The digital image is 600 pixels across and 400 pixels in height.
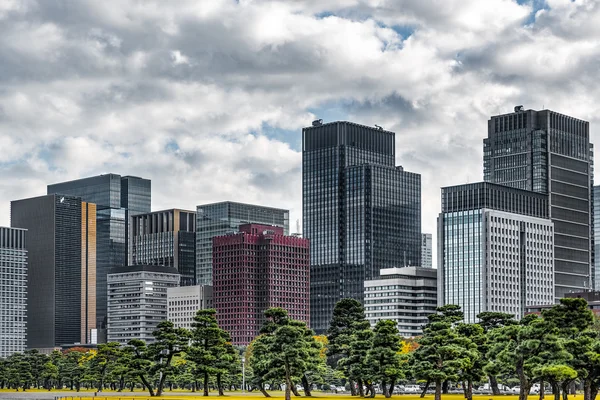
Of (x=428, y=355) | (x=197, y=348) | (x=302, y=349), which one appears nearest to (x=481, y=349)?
(x=428, y=355)

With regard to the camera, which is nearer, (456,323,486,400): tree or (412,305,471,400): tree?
(412,305,471,400): tree

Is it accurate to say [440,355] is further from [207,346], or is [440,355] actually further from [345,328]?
[207,346]

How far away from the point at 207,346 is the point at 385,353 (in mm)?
28809

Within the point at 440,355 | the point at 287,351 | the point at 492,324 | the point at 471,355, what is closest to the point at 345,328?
the point at 492,324

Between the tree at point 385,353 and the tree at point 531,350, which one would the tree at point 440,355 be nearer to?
the tree at point 531,350

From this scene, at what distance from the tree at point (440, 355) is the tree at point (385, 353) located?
8522 mm

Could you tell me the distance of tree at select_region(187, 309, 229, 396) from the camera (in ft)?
483

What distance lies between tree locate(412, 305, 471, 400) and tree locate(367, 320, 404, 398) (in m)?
8.52

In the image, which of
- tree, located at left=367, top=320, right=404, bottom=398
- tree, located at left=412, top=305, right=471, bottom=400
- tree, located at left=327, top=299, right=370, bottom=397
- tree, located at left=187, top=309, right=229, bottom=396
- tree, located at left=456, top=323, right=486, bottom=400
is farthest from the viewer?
tree, located at left=327, top=299, right=370, bottom=397

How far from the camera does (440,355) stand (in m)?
122

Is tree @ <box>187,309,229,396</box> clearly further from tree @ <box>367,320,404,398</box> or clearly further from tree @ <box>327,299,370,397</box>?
tree @ <box>367,320,404,398</box>

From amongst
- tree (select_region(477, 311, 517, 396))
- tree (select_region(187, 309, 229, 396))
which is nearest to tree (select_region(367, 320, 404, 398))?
tree (select_region(477, 311, 517, 396))

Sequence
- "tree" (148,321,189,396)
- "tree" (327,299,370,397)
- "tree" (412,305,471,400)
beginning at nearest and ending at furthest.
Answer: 1. "tree" (412,305,471,400)
2. "tree" (327,299,370,397)
3. "tree" (148,321,189,396)

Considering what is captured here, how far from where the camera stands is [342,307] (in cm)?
15438
